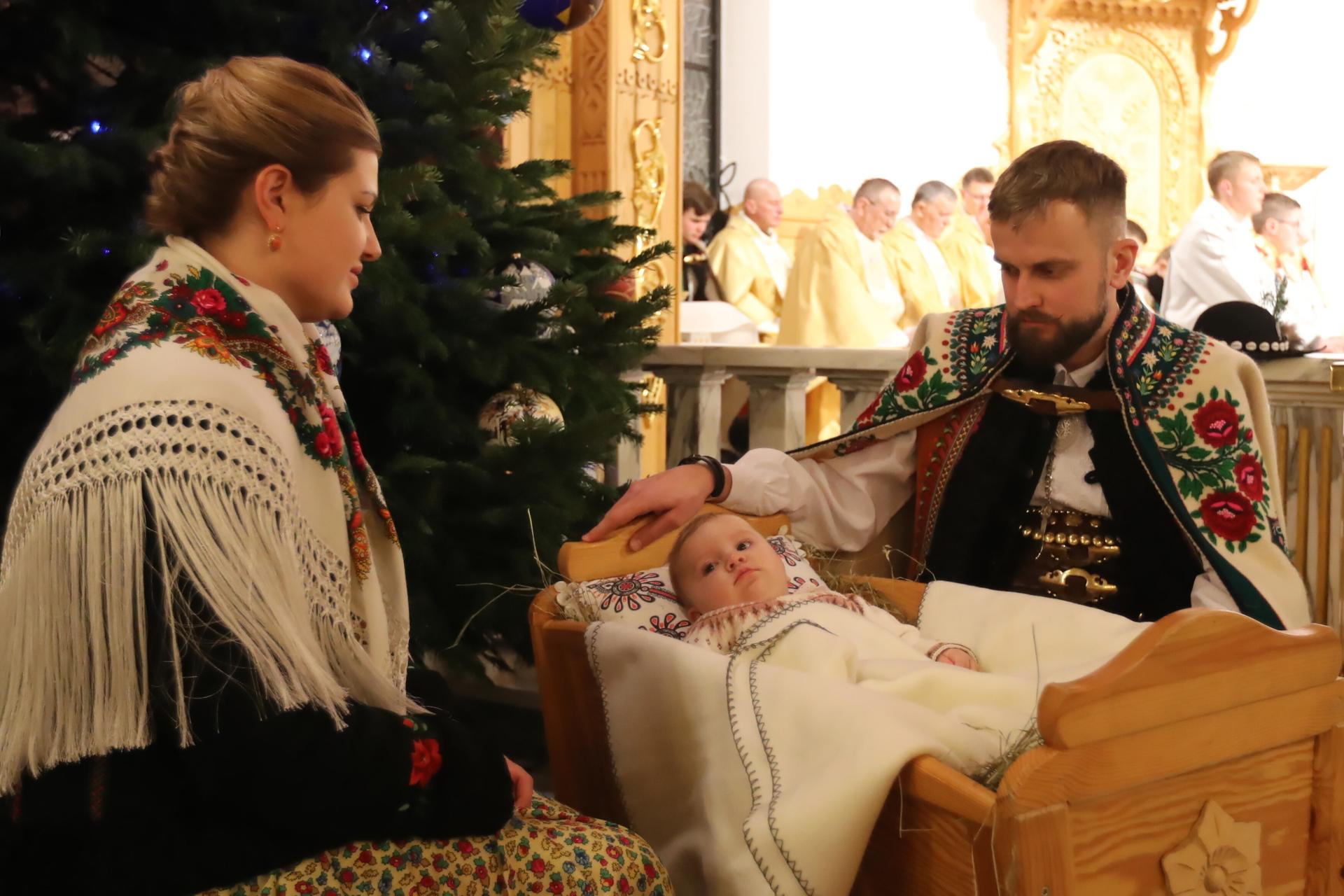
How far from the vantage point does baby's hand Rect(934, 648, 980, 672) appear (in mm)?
2189

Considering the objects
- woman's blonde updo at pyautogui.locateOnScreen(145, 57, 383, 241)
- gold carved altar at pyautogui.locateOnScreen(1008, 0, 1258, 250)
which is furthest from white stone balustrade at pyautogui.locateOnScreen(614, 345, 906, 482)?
gold carved altar at pyautogui.locateOnScreen(1008, 0, 1258, 250)

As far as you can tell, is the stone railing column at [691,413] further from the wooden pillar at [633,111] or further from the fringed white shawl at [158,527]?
the fringed white shawl at [158,527]

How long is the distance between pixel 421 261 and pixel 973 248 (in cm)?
863

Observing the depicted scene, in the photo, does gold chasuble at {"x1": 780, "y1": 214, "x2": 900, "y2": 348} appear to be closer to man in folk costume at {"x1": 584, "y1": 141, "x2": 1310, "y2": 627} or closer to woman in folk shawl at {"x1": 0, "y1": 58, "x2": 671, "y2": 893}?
man in folk costume at {"x1": 584, "y1": 141, "x2": 1310, "y2": 627}

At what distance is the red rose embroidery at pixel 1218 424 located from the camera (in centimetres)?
246

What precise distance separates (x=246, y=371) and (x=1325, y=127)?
1529 centimetres

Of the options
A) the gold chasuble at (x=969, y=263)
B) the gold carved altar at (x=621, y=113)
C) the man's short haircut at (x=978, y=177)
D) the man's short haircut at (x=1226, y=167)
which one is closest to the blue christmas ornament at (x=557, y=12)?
the gold carved altar at (x=621, y=113)

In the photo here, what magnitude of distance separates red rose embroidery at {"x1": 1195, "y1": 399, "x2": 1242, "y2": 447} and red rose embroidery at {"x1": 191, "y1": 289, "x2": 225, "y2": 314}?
1.77 meters

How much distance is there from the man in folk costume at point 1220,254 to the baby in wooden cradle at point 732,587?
21.0 feet

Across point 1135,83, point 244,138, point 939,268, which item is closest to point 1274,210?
point 939,268

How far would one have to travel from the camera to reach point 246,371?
145 centimetres

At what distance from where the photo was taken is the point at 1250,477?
2436 mm

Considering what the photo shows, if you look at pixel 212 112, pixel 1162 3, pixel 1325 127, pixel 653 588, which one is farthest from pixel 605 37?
pixel 1325 127

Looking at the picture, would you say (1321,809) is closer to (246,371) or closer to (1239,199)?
(246,371)
